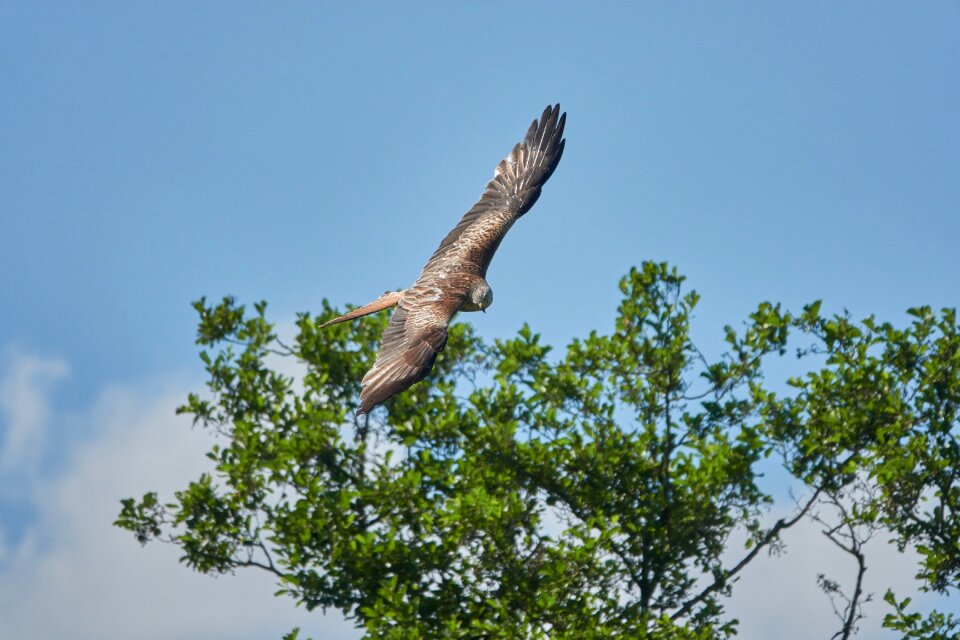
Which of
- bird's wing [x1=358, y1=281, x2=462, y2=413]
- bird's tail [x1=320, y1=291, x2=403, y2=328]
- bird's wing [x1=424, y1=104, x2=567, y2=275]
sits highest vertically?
bird's wing [x1=424, y1=104, x2=567, y2=275]

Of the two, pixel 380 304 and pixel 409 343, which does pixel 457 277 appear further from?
pixel 409 343

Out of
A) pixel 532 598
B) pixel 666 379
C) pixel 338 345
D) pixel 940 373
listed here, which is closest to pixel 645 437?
pixel 666 379

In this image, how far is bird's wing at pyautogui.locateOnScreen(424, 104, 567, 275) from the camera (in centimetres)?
1330

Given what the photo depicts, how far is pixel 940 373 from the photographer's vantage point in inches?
551

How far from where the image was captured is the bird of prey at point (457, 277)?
10805 millimetres

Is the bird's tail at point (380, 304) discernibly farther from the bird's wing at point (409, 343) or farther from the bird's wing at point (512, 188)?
the bird's wing at point (512, 188)

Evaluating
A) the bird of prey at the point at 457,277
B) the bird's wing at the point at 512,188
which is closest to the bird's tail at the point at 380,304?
the bird of prey at the point at 457,277

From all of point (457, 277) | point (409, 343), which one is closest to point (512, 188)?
point (457, 277)

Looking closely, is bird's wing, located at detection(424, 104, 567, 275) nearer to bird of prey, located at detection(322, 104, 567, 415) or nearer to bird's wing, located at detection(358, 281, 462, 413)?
bird of prey, located at detection(322, 104, 567, 415)

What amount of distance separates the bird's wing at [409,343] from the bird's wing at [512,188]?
1248 mm

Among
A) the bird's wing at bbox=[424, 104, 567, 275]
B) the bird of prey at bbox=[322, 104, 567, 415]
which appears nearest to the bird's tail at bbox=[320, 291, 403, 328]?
the bird of prey at bbox=[322, 104, 567, 415]

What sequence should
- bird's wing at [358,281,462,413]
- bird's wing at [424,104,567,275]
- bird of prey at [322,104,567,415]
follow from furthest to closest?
bird's wing at [424,104,567,275]
bird of prey at [322,104,567,415]
bird's wing at [358,281,462,413]

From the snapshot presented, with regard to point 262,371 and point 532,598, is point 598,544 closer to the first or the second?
point 532,598

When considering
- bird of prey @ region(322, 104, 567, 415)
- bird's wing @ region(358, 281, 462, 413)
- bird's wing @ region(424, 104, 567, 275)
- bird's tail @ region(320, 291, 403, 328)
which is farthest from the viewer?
bird's wing @ region(424, 104, 567, 275)
